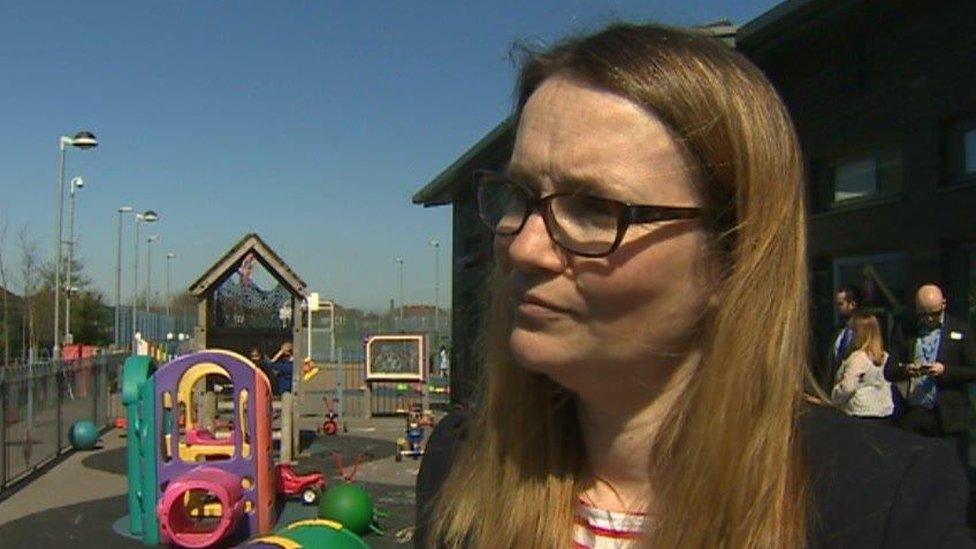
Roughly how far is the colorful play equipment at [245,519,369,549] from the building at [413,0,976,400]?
2.82 meters

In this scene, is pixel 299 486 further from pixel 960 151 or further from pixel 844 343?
pixel 960 151

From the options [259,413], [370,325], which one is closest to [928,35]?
[259,413]

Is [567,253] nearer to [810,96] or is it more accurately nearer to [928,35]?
[928,35]

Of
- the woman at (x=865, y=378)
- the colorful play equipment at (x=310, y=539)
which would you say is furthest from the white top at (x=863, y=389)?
the colorful play equipment at (x=310, y=539)

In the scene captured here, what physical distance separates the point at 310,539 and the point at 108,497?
25.6 ft

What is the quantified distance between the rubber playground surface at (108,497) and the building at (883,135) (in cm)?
317

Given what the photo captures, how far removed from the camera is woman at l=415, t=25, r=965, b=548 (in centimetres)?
131

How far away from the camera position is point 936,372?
6.86 metres

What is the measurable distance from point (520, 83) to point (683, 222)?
0.38 m

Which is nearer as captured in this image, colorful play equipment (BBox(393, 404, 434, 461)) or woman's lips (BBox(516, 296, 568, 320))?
woman's lips (BBox(516, 296, 568, 320))

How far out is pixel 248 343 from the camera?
56.9 feet

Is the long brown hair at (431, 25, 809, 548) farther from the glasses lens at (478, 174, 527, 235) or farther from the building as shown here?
the building

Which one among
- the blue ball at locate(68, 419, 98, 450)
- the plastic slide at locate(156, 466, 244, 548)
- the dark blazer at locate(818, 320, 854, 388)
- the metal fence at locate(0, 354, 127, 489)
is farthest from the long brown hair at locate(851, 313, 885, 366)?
the blue ball at locate(68, 419, 98, 450)

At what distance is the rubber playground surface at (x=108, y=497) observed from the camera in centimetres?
932
